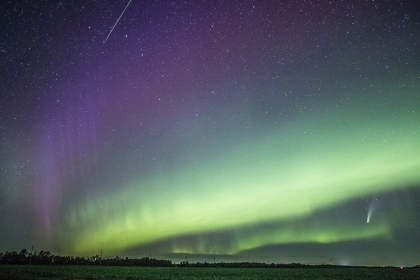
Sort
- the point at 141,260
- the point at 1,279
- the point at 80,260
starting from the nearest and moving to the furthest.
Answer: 1. the point at 1,279
2. the point at 80,260
3. the point at 141,260

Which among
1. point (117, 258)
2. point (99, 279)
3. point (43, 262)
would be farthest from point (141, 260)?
point (99, 279)

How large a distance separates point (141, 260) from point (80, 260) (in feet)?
89.1

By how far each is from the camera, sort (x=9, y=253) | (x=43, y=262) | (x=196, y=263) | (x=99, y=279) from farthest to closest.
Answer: (x=196, y=263) < (x=9, y=253) < (x=43, y=262) < (x=99, y=279)

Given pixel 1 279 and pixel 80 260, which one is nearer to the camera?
pixel 1 279

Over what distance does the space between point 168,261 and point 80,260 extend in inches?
1522

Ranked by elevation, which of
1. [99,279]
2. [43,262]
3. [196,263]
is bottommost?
[196,263]

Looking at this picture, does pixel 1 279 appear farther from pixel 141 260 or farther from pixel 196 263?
pixel 196 263

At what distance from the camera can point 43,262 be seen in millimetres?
111062

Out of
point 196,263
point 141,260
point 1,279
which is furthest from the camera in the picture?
point 196,263

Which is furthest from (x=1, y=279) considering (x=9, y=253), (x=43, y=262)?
(x=9, y=253)

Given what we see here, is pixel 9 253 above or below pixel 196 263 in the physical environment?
above

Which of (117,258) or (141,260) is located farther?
(117,258)

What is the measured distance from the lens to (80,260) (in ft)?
Result: 443

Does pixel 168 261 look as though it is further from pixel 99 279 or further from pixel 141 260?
pixel 99 279
